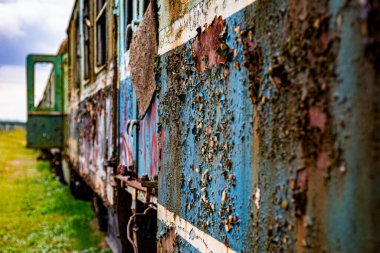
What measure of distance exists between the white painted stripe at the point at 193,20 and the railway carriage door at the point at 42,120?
940cm

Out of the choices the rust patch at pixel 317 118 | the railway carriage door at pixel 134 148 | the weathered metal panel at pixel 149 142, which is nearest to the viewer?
the rust patch at pixel 317 118

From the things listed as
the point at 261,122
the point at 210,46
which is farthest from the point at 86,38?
the point at 261,122

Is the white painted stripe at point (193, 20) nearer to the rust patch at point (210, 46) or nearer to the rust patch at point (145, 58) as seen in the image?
the rust patch at point (210, 46)

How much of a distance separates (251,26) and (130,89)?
9.36 ft

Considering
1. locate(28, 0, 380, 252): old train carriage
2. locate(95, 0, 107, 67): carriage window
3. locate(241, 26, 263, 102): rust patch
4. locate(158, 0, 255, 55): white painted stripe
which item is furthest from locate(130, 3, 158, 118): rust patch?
locate(95, 0, 107, 67): carriage window

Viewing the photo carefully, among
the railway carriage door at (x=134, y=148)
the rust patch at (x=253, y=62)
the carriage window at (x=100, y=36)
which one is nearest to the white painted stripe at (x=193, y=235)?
the railway carriage door at (x=134, y=148)

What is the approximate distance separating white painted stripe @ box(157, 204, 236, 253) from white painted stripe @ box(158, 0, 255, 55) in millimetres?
1006

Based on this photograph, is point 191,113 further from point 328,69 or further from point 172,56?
point 328,69

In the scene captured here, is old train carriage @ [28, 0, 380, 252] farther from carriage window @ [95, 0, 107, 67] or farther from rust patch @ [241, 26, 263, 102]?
carriage window @ [95, 0, 107, 67]

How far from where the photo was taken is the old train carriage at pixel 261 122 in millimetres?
1082

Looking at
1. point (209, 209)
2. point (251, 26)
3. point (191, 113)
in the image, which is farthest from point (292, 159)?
point (191, 113)

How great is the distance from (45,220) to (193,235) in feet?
26.1

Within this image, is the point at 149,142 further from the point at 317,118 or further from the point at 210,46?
the point at 317,118

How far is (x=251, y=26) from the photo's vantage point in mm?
1658
